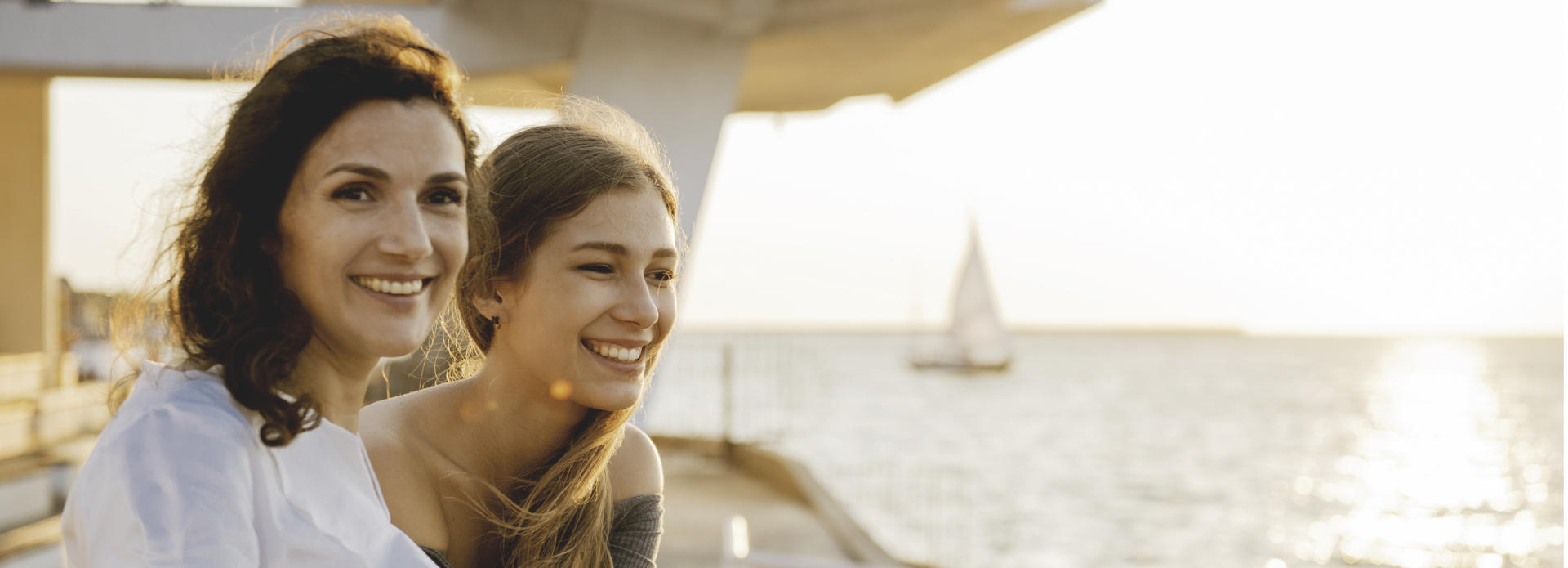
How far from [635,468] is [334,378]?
826 mm

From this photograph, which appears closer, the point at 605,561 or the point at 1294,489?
the point at 605,561

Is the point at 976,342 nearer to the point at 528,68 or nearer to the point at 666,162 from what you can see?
the point at 528,68

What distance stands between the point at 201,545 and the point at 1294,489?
2924cm

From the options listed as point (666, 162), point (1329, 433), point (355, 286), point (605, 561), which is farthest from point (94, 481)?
point (1329, 433)

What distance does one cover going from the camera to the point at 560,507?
1.73 meters

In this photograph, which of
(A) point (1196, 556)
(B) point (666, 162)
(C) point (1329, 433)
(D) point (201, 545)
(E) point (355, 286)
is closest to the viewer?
(D) point (201, 545)

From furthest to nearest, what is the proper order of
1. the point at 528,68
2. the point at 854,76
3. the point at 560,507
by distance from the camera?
1. the point at 854,76
2. the point at 528,68
3. the point at 560,507

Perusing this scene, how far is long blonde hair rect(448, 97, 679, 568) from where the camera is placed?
1.71 metres

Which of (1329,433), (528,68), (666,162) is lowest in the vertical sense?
(1329,433)

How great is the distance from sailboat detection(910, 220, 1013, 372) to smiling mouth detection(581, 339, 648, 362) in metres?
46.8

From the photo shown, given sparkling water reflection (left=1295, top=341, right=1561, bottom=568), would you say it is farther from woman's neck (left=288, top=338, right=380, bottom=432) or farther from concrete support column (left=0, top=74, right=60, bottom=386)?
concrete support column (left=0, top=74, right=60, bottom=386)

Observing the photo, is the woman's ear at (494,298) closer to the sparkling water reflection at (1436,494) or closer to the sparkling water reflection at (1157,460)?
the sparkling water reflection at (1157,460)

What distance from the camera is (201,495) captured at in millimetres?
939

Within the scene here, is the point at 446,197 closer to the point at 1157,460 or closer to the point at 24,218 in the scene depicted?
the point at 24,218
